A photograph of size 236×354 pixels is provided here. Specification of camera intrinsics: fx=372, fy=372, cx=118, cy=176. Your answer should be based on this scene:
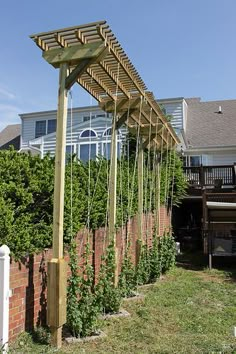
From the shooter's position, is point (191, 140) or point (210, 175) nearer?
point (210, 175)

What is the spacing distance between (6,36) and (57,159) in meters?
4.65

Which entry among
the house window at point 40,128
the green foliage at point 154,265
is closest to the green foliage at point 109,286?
the green foliage at point 154,265

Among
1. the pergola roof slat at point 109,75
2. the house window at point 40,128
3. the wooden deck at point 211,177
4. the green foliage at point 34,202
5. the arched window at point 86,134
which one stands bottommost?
the green foliage at point 34,202

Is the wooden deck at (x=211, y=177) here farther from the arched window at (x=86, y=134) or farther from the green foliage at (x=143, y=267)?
the green foliage at (x=143, y=267)

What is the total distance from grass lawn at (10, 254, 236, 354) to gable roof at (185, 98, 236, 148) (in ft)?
45.2

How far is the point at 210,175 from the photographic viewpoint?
671 inches

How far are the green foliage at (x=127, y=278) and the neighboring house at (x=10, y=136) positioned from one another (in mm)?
20639

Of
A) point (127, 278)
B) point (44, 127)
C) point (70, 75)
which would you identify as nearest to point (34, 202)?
point (70, 75)

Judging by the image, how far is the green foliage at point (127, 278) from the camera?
6.22 metres

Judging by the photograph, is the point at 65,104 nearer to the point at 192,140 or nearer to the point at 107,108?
the point at 107,108

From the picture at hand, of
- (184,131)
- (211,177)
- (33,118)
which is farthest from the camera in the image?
(33,118)

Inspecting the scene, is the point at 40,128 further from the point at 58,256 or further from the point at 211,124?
the point at 58,256

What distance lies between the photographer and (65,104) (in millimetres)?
4582

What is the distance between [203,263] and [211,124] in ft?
41.3
